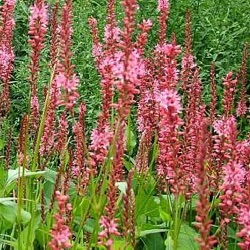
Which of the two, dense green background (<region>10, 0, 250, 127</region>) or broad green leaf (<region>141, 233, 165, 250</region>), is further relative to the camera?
dense green background (<region>10, 0, 250, 127</region>)

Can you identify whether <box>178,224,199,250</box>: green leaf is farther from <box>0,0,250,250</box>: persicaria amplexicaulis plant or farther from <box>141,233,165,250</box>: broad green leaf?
<box>141,233,165,250</box>: broad green leaf

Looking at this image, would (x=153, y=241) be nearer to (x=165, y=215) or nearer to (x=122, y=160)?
(x=165, y=215)

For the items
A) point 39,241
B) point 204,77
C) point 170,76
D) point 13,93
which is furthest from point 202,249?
point 13,93

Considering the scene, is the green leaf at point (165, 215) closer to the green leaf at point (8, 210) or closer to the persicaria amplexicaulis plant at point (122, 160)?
the persicaria amplexicaulis plant at point (122, 160)

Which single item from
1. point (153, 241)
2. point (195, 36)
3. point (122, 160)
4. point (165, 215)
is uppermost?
point (195, 36)

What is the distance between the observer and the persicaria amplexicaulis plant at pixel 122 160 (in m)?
2.16

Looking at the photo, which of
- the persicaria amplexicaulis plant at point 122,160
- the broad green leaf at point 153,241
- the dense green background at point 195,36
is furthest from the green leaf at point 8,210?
the dense green background at point 195,36

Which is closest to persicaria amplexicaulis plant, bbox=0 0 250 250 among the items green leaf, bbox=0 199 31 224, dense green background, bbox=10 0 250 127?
green leaf, bbox=0 199 31 224

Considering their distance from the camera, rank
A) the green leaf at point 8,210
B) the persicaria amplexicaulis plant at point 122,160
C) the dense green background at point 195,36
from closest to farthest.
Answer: the persicaria amplexicaulis plant at point 122,160 → the green leaf at point 8,210 → the dense green background at point 195,36

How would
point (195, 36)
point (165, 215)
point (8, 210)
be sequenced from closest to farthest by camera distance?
point (8, 210)
point (165, 215)
point (195, 36)

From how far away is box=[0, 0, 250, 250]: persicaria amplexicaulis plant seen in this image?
2164mm

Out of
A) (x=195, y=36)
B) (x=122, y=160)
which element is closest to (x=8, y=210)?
(x=122, y=160)

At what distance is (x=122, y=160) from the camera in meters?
2.72

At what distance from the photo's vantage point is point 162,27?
3.91 m
